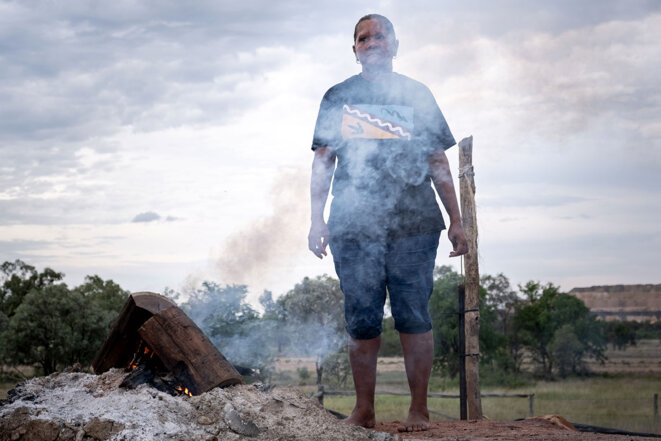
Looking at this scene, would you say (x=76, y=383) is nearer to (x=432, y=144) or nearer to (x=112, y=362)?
(x=112, y=362)

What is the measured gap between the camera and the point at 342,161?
4.61 metres

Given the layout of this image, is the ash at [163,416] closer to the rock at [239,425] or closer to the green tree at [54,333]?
the rock at [239,425]

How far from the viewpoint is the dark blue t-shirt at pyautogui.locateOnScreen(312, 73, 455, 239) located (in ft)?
14.8

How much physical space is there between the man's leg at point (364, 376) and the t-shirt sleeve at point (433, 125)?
1572 mm

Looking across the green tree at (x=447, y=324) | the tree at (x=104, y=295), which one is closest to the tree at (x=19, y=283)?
the tree at (x=104, y=295)

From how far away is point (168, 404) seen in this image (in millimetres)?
3920

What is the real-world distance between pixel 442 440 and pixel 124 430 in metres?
2.06

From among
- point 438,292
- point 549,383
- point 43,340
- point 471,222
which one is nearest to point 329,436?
point 471,222

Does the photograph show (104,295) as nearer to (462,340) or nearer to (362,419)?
(462,340)

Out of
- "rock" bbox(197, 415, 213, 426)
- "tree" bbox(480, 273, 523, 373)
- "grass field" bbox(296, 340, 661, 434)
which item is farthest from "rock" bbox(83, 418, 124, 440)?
"tree" bbox(480, 273, 523, 373)

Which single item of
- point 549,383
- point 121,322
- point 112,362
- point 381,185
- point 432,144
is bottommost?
point 549,383

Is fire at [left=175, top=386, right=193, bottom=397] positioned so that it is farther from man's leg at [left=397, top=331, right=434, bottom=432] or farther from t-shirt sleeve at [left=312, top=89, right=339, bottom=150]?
t-shirt sleeve at [left=312, top=89, right=339, bottom=150]

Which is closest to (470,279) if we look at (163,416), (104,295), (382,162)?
(382,162)

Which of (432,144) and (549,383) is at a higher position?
(432,144)
